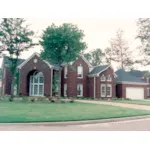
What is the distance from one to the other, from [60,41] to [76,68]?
10.0m

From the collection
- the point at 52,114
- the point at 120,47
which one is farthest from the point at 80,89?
the point at 52,114

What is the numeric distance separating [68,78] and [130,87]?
834 centimetres

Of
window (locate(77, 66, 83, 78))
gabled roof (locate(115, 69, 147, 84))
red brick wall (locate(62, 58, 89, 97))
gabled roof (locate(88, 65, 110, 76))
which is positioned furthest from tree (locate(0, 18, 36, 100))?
gabled roof (locate(115, 69, 147, 84))

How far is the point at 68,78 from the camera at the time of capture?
24.4m

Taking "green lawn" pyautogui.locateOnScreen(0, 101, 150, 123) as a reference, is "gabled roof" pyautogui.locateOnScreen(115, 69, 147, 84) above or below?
above

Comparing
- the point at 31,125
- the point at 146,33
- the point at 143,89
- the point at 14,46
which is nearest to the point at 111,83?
the point at 143,89

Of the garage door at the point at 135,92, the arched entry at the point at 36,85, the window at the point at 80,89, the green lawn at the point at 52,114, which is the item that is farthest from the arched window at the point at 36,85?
the green lawn at the point at 52,114

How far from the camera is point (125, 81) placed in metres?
28.0

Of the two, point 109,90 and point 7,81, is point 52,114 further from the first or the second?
point 109,90

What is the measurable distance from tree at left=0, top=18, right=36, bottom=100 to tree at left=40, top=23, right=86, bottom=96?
1554 mm

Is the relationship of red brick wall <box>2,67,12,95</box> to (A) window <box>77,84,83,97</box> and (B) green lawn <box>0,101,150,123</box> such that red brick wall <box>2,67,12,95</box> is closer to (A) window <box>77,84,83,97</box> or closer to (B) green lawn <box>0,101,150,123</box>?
(A) window <box>77,84,83,97</box>

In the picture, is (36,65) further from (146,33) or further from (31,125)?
(31,125)

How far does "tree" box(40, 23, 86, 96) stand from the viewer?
14086 mm

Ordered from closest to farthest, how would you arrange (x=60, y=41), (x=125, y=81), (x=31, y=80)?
1. (x=60, y=41)
2. (x=31, y=80)
3. (x=125, y=81)
